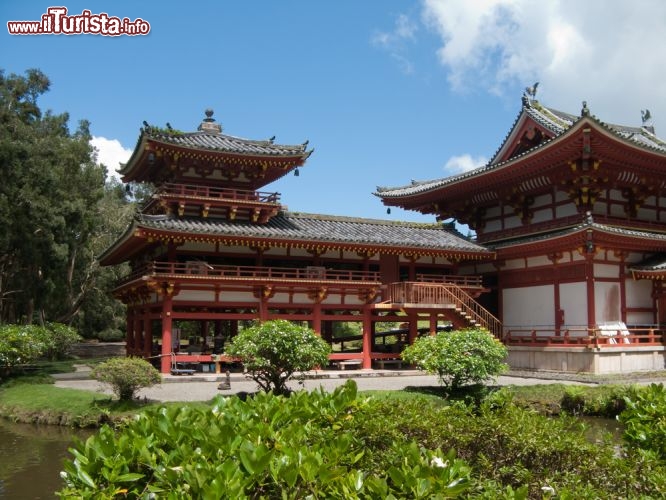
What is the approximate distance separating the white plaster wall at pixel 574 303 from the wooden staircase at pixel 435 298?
10.3 ft

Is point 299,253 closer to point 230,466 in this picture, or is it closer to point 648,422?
point 648,422

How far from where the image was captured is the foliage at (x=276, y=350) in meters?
17.9

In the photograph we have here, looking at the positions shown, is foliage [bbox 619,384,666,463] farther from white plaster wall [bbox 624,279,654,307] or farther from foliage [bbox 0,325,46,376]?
foliage [bbox 0,325,46,376]

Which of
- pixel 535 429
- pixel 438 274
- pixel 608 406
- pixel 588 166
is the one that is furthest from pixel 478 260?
pixel 535 429

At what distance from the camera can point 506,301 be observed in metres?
32.1

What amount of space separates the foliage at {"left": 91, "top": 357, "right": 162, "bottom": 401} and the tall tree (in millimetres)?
19094

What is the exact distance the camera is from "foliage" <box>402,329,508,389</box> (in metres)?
19.1

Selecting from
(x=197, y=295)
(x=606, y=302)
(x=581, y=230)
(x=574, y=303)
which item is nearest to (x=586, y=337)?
(x=574, y=303)

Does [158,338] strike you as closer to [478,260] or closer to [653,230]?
[478,260]

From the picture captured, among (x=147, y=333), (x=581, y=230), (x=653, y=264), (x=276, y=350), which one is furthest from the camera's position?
(x=147, y=333)

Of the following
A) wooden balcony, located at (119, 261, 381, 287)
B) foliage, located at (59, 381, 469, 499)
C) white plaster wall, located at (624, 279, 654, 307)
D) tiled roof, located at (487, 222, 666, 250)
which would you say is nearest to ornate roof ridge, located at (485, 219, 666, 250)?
tiled roof, located at (487, 222, 666, 250)

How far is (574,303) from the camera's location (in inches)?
1102

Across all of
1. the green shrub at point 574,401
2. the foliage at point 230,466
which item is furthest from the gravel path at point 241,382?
the foliage at point 230,466

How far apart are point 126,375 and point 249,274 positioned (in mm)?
10910
